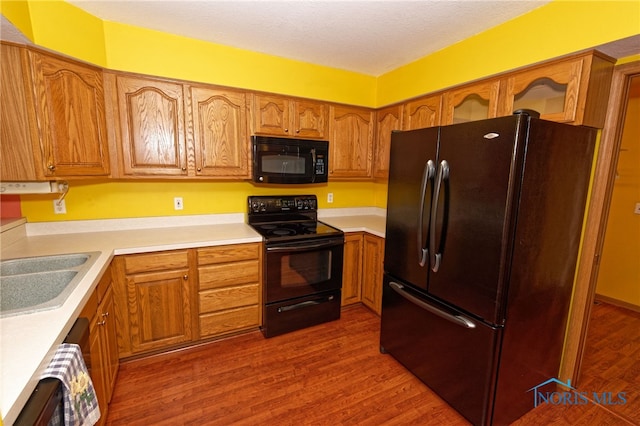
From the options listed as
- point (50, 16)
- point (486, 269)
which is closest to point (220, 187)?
point (50, 16)

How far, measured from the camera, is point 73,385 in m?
0.98

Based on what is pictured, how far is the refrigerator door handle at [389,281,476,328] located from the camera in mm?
1630

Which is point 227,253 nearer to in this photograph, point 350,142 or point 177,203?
point 177,203

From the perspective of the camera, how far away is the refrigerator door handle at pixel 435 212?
65.9 inches

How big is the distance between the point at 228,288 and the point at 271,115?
1500 mm

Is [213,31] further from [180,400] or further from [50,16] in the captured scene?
[180,400]

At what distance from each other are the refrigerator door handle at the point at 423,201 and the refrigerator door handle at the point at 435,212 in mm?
50

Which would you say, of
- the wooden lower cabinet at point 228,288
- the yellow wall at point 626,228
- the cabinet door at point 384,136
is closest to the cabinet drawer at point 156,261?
the wooden lower cabinet at point 228,288

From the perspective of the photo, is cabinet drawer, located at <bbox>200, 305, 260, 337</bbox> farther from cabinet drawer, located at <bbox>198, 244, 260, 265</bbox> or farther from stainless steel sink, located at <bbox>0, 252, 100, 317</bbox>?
stainless steel sink, located at <bbox>0, 252, 100, 317</bbox>

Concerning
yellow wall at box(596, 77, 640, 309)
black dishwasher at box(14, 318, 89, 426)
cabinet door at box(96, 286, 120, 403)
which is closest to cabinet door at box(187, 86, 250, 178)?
cabinet door at box(96, 286, 120, 403)

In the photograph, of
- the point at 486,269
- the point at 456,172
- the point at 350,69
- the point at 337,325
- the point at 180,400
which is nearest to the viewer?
the point at 486,269

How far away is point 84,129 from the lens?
190cm

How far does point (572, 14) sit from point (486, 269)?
1.45m
